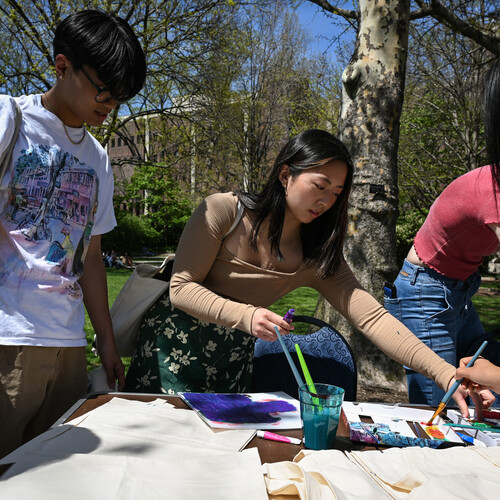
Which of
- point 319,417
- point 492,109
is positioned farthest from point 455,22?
point 319,417

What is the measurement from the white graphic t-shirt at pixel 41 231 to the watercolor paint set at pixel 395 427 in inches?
36.3

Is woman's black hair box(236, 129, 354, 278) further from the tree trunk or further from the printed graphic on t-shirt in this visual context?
the tree trunk

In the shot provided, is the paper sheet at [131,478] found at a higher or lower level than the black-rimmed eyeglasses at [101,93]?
lower

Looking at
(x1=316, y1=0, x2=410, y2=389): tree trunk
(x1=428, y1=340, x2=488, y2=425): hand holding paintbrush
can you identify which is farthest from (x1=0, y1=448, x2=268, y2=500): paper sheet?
(x1=316, y1=0, x2=410, y2=389): tree trunk

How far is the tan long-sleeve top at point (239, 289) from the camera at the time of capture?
178 cm

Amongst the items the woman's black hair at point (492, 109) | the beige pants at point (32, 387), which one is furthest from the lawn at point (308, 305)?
the woman's black hair at point (492, 109)

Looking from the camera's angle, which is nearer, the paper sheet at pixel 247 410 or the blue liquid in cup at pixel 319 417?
the blue liquid in cup at pixel 319 417

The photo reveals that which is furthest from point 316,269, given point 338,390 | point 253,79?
point 253,79

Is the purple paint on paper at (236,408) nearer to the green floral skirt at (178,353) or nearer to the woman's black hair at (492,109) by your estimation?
the green floral skirt at (178,353)

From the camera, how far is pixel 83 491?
978mm

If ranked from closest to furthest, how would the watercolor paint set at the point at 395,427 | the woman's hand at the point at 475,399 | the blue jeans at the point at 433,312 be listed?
the watercolor paint set at the point at 395,427 < the woman's hand at the point at 475,399 < the blue jeans at the point at 433,312

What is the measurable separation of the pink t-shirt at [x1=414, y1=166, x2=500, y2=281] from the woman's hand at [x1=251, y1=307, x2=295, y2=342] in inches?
34.0

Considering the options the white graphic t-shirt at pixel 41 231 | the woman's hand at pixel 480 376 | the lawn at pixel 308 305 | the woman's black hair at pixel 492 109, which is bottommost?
the lawn at pixel 308 305

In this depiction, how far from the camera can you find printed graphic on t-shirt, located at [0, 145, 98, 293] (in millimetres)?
1537
